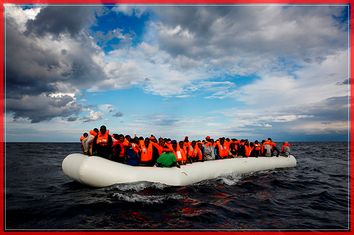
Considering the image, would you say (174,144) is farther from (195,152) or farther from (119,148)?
(119,148)

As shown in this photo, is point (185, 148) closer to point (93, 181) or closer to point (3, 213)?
point (93, 181)

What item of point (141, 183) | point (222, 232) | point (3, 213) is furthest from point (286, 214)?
point (3, 213)

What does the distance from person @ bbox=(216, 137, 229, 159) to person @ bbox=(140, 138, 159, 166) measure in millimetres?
5248

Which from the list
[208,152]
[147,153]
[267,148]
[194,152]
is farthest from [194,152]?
[267,148]

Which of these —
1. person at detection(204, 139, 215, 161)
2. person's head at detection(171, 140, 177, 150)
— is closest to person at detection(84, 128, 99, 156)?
person's head at detection(171, 140, 177, 150)

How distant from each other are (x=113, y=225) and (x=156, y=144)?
535 centimetres

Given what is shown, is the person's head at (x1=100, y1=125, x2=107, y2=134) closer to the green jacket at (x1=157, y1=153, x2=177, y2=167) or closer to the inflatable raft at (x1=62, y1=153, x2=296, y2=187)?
the inflatable raft at (x1=62, y1=153, x2=296, y2=187)

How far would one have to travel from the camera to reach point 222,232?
7.04 m

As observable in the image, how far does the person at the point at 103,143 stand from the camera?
1087cm

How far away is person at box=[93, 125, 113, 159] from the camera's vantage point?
10.9 metres

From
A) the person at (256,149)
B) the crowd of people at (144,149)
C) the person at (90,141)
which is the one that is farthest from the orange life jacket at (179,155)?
the person at (256,149)

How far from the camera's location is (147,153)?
12.1 metres

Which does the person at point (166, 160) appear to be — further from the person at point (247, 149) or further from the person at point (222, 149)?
the person at point (247, 149)

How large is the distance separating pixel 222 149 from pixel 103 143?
7.81 metres
